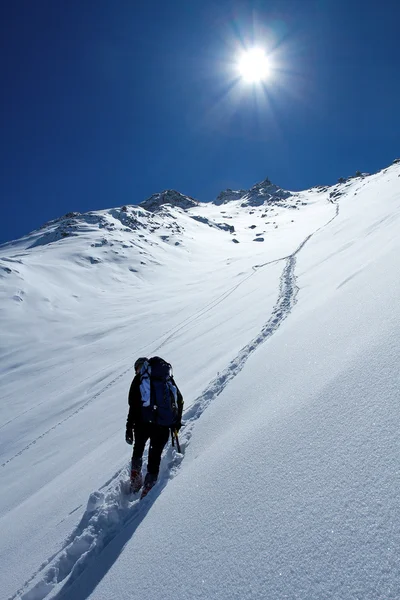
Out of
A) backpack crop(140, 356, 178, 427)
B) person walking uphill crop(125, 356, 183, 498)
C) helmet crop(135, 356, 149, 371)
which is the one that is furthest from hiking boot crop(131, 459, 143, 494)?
helmet crop(135, 356, 149, 371)

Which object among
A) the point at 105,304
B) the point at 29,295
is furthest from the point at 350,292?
the point at 29,295

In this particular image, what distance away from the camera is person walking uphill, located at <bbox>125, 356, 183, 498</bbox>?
459 cm

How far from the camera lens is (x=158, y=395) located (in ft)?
15.2

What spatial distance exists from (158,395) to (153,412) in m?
0.23

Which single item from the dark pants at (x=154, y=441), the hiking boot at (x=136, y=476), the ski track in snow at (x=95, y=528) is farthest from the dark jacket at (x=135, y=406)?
the ski track in snow at (x=95, y=528)

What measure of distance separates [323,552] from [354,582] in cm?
28

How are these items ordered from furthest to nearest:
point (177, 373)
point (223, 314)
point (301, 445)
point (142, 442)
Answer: point (223, 314), point (177, 373), point (142, 442), point (301, 445)

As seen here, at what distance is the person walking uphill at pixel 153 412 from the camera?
15.1 ft

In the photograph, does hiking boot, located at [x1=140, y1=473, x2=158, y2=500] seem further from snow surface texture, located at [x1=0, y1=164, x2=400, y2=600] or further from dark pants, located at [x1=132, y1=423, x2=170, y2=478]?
snow surface texture, located at [x1=0, y1=164, x2=400, y2=600]

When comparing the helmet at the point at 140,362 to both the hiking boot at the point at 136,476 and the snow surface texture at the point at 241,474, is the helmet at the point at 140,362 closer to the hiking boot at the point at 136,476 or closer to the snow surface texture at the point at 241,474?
the hiking boot at the point at 136,476

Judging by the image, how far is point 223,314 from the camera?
642 inches

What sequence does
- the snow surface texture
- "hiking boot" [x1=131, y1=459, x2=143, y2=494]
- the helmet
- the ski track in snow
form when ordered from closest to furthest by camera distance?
the snow surface texture, the ski track in snow, "hiking boot" [x1=131, y1=459, x2=143, y2=494], the helmet

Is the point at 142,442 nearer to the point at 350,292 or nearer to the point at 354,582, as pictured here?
the point at 354,582

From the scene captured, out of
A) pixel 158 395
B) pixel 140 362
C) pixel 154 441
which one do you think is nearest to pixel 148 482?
pixel 154 441
